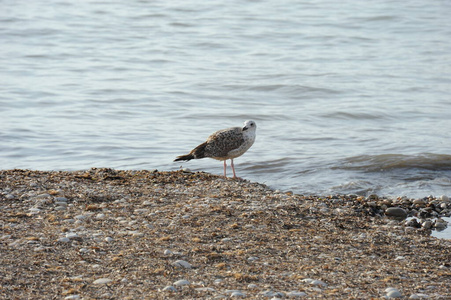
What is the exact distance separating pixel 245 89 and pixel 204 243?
11.6 meters

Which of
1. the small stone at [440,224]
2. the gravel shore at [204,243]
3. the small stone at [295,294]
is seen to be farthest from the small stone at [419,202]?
the small stone at [295,294]

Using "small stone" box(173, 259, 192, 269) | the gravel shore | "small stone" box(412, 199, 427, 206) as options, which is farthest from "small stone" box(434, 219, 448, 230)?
"small stone" box(173, 259, 192, 269)

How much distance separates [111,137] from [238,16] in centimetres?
1708

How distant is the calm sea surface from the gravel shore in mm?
2330

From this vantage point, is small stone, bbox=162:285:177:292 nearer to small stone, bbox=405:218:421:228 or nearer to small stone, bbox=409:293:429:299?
small stone, bbox=409:293:429:299

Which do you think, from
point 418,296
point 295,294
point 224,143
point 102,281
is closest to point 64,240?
point 102,281

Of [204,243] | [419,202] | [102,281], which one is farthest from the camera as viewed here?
[419,202]

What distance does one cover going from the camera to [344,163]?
438 inches

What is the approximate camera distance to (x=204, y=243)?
612cm

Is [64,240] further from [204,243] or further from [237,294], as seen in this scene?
[237,294]

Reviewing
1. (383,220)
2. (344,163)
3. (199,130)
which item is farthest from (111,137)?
(383,220)

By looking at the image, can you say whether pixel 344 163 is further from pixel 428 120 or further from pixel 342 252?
pixel 342 252

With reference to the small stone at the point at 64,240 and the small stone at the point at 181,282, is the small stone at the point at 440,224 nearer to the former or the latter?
the small stone at the point at 181,282

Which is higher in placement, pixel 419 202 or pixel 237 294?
pixel 237 294
